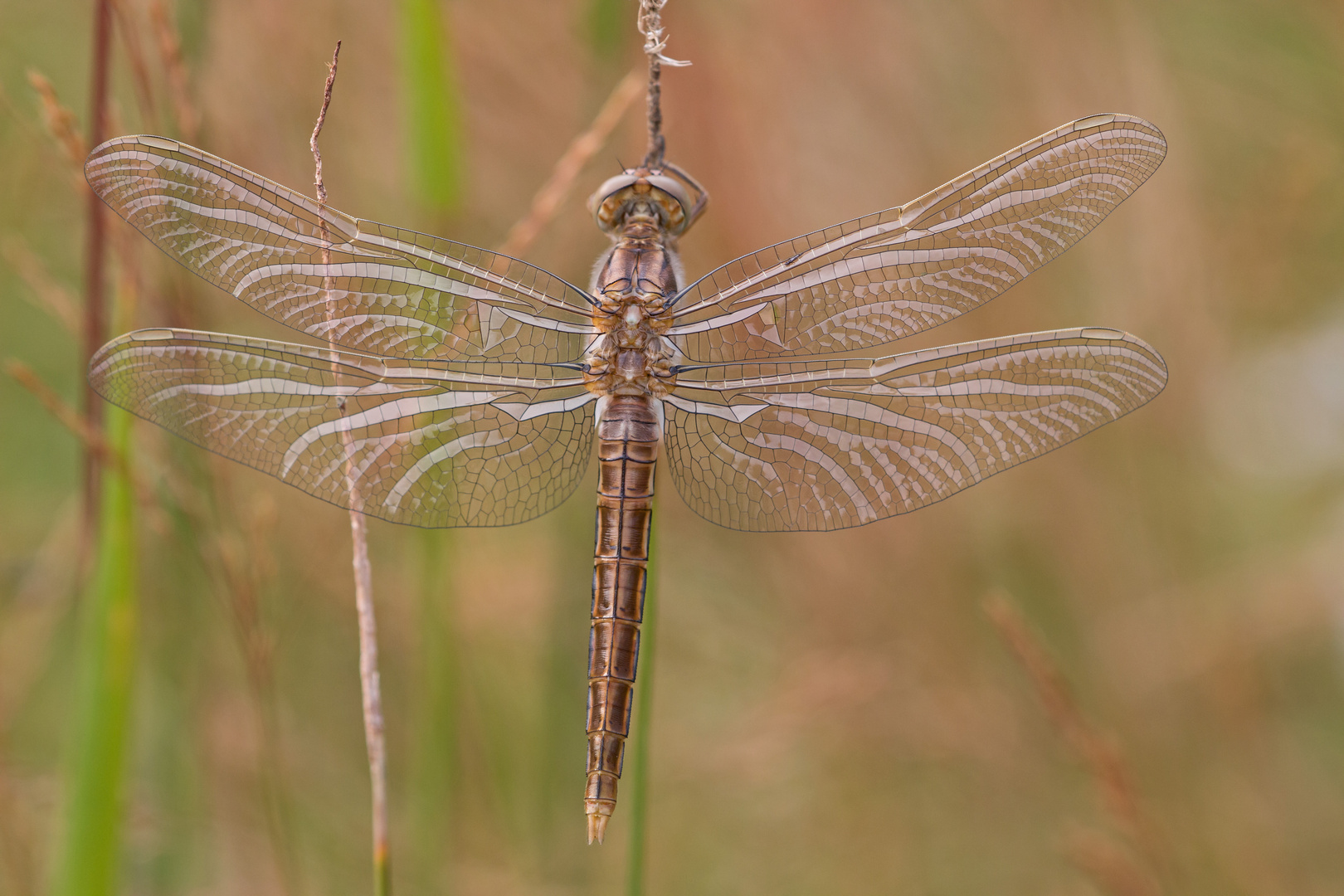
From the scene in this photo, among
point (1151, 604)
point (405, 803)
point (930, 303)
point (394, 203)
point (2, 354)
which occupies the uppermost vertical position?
point (394, 203)

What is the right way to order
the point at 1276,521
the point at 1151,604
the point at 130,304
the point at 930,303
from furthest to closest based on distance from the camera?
the point at 1276,521, the point at 1151,604, the point at 930,303, the point at 130,304

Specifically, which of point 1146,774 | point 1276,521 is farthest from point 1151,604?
point 1276,521

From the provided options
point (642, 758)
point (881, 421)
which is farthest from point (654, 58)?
point (642, 758)

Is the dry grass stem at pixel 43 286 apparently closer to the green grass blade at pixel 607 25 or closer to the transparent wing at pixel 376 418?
the transparent wing at pixel 376 418

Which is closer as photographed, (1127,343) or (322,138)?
(1127,343)

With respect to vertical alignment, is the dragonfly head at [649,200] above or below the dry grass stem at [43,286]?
above

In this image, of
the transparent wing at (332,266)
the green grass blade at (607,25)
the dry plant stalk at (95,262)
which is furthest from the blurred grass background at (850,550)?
the transparent wing at (332,266)

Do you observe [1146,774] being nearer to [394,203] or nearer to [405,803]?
[405,803]
